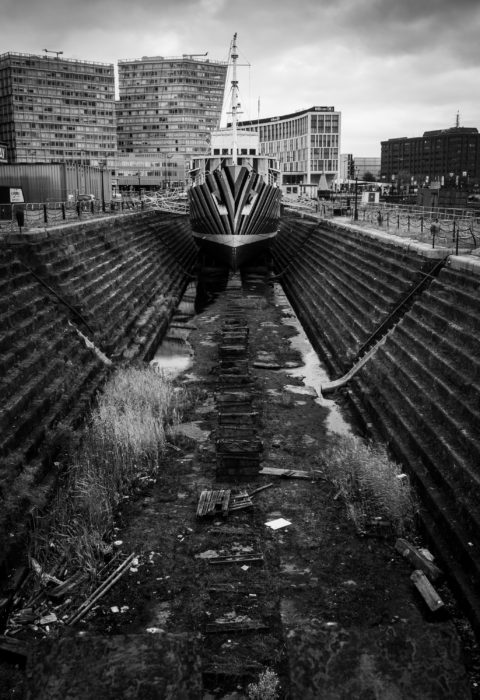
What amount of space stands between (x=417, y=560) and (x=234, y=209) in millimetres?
26481

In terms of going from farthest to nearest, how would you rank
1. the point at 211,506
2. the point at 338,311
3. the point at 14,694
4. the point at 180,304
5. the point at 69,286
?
the point at 180,304 < the point at 338,311 < the point at 69,286 < the point at 211,506 < the point at 14,694

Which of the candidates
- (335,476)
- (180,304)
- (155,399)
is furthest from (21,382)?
(180,304)

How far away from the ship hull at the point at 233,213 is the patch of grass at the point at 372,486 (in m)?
23.1

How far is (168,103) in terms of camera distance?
156625mm

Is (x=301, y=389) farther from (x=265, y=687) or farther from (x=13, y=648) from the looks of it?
(x=13, y=648)

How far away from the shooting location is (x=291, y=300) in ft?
95.1

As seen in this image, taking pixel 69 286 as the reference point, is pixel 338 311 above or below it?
below

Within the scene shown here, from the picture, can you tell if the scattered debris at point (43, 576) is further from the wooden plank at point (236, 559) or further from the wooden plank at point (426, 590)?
the wooden plank at point (426, 590)

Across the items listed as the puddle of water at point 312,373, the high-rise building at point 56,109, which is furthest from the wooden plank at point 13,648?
the high-rise building at point 56,109

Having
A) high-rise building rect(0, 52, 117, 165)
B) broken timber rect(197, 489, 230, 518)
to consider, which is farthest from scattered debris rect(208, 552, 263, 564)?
high-rise building rect(0, 52, 117, 165)

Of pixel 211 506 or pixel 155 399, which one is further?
pixel 155 399

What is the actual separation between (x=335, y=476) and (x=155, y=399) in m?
4.70

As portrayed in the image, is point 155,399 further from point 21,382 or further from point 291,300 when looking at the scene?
point 291,300

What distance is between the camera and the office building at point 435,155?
169625 mm
